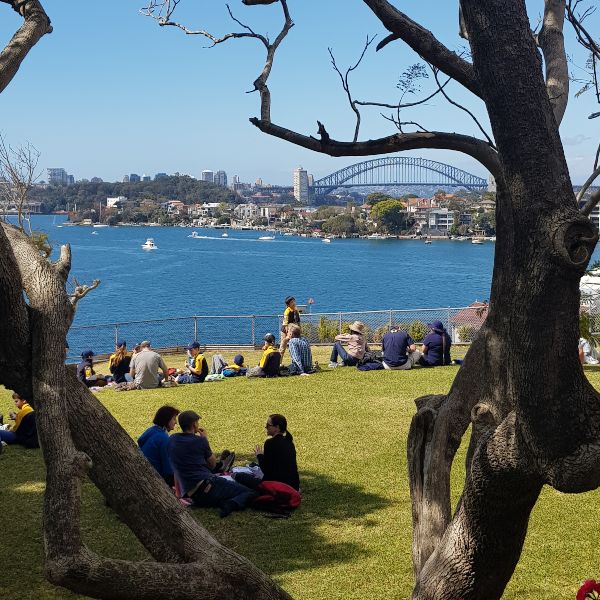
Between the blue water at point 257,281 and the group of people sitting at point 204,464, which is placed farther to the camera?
the blue water at point 257,281

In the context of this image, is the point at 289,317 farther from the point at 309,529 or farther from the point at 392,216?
the point at 392,216

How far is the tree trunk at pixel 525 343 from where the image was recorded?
2.59 meters

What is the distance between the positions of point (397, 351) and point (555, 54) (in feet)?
28.8

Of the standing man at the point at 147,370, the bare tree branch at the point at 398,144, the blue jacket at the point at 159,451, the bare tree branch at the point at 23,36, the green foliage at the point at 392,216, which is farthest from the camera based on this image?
the green foliage at the point at 392,216

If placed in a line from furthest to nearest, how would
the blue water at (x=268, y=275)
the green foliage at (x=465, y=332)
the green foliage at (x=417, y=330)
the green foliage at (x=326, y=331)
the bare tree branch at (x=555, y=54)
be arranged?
the blue water at (x=268, y=275) → the green foliage at (x=326, y=331) → the green foliage at (x=417, y=330) → the green foliage at (x=465, y=332) → the bare tree branch at (x=555, y=54)

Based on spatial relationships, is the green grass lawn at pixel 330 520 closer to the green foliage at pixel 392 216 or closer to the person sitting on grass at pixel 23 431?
the person sitting on grass at pixel 23 431

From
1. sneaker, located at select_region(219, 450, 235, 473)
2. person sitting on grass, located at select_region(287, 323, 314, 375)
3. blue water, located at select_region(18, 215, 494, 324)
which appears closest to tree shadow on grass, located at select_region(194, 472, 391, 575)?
sneaker, located at select_region(219, 450, 235, 473)

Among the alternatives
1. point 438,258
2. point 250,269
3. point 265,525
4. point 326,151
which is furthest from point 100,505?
point 438,258

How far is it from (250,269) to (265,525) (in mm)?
93162

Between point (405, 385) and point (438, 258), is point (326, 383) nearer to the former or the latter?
point (405, 385)

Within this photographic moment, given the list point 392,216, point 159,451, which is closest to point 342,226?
point 392,216

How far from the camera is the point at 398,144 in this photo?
4.59m

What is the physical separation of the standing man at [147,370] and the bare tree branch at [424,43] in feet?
30.6

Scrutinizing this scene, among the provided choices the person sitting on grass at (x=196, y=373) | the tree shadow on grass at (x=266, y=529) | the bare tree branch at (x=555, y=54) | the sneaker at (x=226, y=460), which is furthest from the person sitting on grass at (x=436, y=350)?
the bare tree branch at (x=555, y=54)
